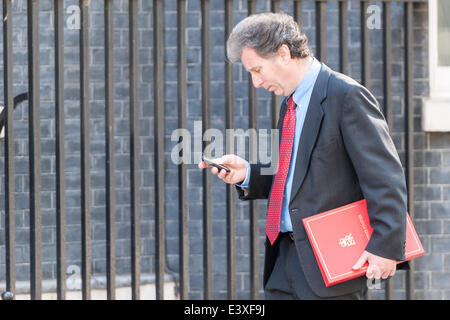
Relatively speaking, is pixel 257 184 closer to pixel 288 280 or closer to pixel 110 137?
pixel 288 280

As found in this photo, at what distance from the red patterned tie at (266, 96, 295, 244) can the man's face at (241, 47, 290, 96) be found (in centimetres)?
9

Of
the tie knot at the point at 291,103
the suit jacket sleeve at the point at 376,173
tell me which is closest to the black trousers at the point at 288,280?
the suit jacket sleeve at the point at 376,173

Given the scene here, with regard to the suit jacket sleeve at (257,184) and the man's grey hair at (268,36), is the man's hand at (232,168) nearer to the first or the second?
the suit jacket sleeve at (257,184)

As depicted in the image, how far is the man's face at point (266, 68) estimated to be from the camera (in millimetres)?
2869

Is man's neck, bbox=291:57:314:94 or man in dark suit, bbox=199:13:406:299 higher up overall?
man's neck, bbox=291:57:314:94

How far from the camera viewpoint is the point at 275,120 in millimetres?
4648

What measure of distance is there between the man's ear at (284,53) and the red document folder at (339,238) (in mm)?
549

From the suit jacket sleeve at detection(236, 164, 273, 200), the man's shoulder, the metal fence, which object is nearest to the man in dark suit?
the man's shoulder

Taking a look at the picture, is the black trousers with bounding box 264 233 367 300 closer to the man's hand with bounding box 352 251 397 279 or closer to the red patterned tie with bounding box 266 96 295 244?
the red patterned tie with bounding box 266 96 295 244

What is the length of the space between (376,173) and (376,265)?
30 cm

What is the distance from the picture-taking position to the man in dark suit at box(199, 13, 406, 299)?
269cm

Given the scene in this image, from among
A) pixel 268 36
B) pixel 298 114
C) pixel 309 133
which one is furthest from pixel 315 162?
pixel 268 36

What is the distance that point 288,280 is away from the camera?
290cm

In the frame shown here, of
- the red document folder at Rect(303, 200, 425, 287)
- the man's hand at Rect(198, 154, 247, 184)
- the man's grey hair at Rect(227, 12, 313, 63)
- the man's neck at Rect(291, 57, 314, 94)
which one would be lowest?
the red document folder at Rect(303, 200, 425, 287)
